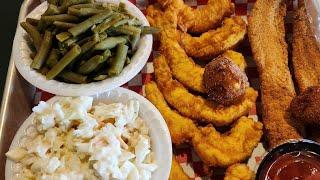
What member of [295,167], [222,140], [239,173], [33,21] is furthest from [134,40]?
[295,167]

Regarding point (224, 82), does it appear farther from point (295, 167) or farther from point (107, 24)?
point (107, 24)

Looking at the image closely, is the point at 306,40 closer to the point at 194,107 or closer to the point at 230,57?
the point at 230,57

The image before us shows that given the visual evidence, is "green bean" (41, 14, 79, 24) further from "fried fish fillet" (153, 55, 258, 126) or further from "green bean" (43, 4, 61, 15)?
"fried fish fillet" (153, 55, 258, 126)

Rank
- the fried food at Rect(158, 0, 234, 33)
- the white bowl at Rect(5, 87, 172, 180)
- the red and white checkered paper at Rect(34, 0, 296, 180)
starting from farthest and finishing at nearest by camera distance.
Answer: the fried food at Rect(158, 0, 234, 33) < the red and white checkered paper at Rect(34, 0, 296, 180) < the white bowl at Rect(5, 87, 172, 180)

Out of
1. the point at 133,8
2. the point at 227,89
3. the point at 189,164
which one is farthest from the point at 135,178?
the point at 133,8

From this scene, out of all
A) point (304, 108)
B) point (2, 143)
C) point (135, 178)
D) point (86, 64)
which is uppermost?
point (304, 108)

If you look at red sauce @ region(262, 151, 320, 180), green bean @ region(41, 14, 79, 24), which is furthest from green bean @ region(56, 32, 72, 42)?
red sauce @ region(262, 151, 320, 180)
